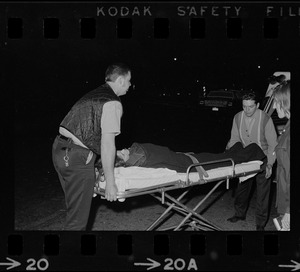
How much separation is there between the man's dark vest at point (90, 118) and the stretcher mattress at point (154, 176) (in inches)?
15.6

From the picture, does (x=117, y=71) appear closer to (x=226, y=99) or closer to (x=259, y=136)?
(x=259, y=136)

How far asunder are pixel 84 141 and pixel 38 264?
144 centimetres

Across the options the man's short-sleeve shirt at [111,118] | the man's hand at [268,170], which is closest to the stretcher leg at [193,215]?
the man's hand at [268,170]

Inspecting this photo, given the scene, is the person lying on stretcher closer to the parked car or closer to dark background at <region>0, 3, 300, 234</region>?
dark background at <region>0, 3, 300, 234</region>

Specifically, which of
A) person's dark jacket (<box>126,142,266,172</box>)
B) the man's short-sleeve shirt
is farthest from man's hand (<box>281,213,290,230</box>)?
the man's short-sleeve shirt

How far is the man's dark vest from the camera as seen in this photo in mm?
4191

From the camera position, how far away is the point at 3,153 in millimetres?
5250

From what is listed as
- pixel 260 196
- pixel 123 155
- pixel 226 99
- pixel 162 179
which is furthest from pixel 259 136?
pixel 226 99

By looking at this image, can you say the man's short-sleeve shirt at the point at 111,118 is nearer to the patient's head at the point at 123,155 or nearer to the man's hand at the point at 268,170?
the patient's head at the point at 123,155

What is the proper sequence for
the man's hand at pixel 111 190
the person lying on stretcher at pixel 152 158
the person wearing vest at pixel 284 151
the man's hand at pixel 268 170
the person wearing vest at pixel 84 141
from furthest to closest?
1. the man's hand at pixel 268 170
2. the person lying on stretcher at pixel 152 158
3. the person wearing vest at pixel 284 151
4. the person wearing vest at pixel 84 141
5. the man's hand at pixel 111 190

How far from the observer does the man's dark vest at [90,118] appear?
165 inches

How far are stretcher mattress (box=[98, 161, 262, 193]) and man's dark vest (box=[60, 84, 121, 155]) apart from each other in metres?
0.40

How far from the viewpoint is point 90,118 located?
4.22 m

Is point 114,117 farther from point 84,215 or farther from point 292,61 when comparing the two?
point 292,61
